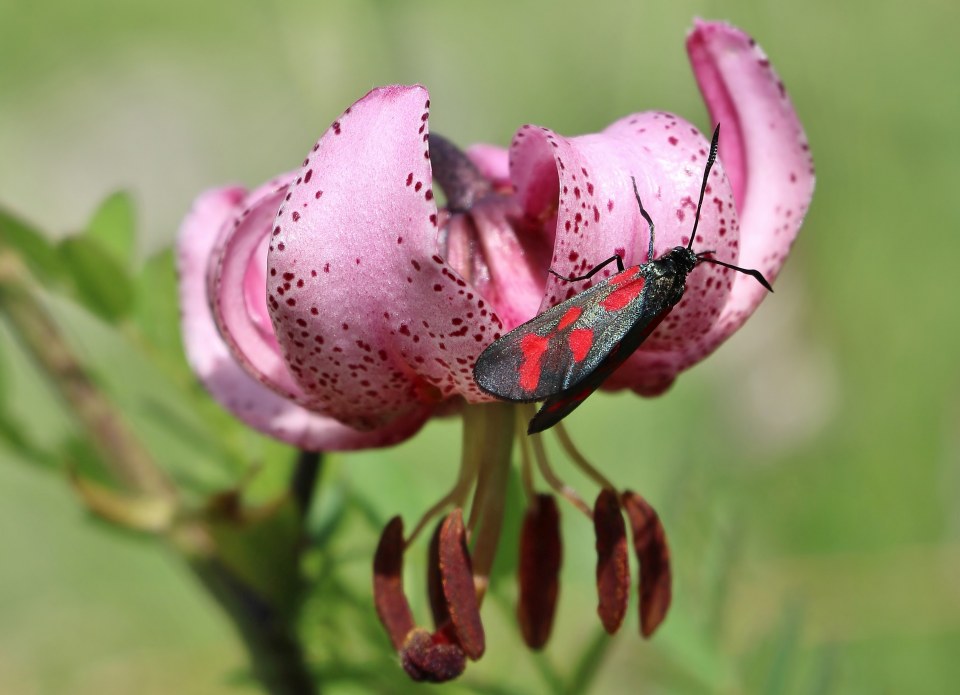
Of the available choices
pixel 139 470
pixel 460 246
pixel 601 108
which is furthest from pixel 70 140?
pixel 460 246

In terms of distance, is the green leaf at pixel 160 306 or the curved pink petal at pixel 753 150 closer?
the curved pink petal at pixel 753 150

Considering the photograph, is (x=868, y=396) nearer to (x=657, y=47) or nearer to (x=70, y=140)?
(x=657, y=47)

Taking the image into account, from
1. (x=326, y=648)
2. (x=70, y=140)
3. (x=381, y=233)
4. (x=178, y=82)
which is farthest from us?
(x=178, y=82)

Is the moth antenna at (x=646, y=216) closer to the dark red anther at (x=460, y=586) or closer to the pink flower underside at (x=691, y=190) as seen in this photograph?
the pink flower underside at (x=691, y=190)

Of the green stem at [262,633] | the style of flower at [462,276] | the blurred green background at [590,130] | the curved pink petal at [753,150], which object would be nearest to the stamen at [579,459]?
the style of flower at [462,276]

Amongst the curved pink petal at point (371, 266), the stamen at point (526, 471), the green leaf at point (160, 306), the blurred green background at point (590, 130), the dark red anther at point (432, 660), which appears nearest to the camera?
the curved pink petal at point (371, 266)

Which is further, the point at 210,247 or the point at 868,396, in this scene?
the point at 868,396
